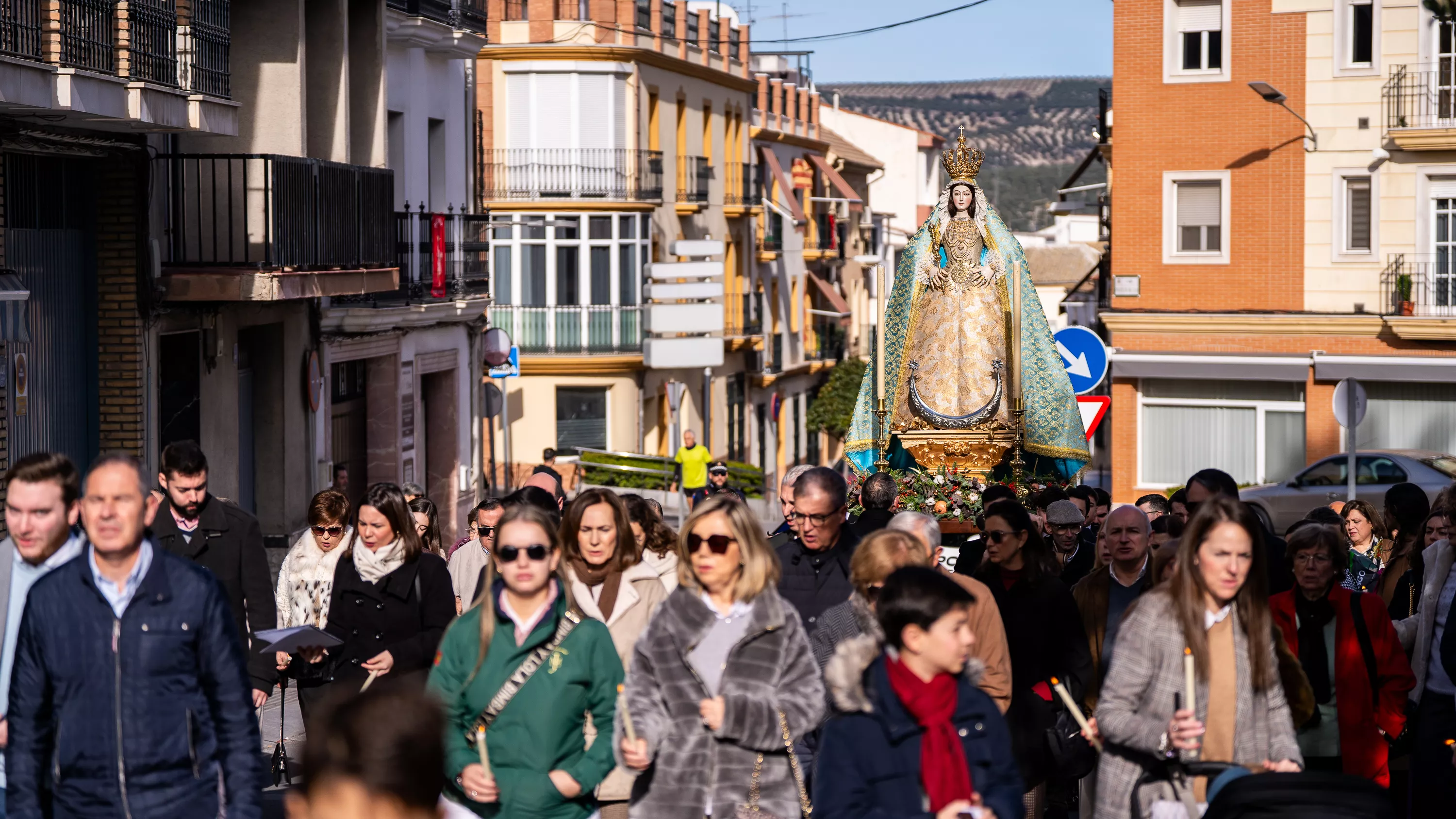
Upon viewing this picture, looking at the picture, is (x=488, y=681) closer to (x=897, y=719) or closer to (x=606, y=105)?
(x=897, y=719)

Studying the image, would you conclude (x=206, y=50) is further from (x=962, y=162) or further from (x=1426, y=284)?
(x=1426, y=284)

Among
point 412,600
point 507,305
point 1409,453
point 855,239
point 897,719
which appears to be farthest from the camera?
point 855,239

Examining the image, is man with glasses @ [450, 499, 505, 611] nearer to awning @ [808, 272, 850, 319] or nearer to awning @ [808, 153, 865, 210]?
awning @ [808, 272, 850, 319]

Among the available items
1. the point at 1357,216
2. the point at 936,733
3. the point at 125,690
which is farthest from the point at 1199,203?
the point at 125,690

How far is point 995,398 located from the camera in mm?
16031

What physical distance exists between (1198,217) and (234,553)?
73.3ft

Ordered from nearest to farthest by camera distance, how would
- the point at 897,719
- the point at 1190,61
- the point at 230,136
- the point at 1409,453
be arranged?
the point at 897,719, the point at 230,136, the point at 1409,453, the point at 1190,61

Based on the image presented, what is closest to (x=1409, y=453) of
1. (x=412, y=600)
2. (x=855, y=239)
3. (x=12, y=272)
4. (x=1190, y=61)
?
(x=1190, y=61)

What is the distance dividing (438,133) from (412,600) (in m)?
21.9

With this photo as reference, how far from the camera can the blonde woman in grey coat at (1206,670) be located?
6.30 m

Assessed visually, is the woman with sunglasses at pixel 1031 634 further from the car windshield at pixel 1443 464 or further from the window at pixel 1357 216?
the window at pixel 1357 216

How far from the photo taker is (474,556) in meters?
11.1

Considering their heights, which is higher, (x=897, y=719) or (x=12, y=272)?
(x=12, y=272)

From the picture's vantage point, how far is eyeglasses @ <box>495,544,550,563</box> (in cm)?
657
